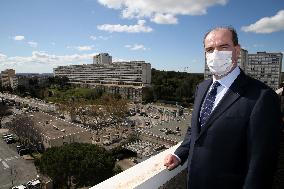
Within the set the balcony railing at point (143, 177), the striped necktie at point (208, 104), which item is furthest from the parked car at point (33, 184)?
the striped necktie at point (208, 104)

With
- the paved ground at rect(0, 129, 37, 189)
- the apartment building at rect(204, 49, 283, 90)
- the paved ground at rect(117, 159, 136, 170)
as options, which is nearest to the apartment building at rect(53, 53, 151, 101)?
the apartment building at rect(204, 49, 283, 90)

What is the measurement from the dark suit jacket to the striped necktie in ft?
0.22

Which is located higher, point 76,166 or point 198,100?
point 198,100

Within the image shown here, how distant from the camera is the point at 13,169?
21484 mm

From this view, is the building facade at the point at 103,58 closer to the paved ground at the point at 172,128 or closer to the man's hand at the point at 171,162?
the paved ground at the point at 172,128

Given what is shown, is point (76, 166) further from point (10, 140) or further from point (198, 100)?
point (10, 140)

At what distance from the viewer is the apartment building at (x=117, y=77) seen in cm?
6356

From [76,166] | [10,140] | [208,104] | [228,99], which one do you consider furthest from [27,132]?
[228,99]

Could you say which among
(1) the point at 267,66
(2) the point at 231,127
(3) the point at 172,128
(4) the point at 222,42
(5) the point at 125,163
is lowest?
(5) the point at 125,163

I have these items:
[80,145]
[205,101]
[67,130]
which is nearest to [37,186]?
[80,145]

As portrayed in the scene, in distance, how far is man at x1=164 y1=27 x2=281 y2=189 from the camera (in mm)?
1250

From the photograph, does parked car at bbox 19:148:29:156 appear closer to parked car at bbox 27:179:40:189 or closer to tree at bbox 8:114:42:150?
tree at bbox 8:114:42:150

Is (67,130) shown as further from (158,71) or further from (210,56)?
(158,71)

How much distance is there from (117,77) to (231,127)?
6964 cm
